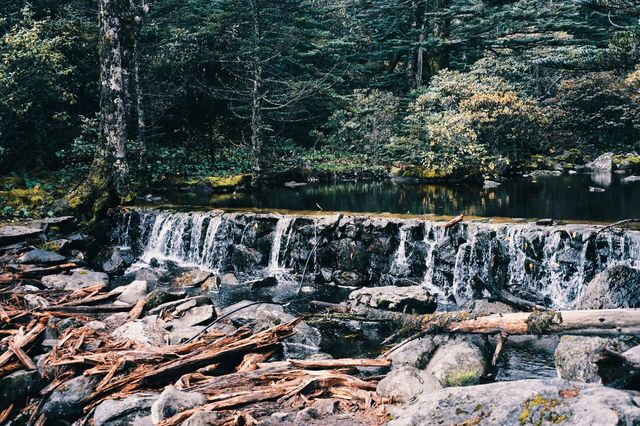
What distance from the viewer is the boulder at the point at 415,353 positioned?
6.80 metres

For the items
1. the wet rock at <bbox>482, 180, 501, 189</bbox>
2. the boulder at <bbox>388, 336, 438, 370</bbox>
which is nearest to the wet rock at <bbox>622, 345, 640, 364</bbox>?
the boulder at <bbox>388, 336, 438, 370</bbox>

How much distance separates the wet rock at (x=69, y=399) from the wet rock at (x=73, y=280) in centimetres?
474

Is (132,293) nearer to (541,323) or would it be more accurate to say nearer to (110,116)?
(541,323)

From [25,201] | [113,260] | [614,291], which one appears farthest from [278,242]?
[25,201]

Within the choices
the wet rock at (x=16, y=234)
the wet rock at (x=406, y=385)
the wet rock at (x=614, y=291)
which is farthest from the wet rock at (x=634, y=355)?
the wet rock at (x=16, y=234)

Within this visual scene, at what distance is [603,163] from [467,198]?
1712 centimetres

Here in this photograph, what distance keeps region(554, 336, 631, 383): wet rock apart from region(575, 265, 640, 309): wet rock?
6.30 feet

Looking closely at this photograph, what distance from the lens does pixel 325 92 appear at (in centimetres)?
3152

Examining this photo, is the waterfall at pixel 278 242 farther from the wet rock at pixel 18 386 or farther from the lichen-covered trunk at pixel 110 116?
the wet rock at pixel 18 386

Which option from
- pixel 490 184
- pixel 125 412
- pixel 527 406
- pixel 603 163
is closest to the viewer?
pixel 527 406

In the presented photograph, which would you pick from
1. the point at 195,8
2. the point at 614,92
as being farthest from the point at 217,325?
the point at 614,92

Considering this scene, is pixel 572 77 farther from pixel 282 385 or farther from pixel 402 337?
pixel 282 385

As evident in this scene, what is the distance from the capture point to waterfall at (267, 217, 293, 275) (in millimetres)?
14453

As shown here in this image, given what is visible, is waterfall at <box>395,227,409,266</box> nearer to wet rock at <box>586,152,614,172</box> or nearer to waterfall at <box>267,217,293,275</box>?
waterfall at <box>267,217,293,275</box>
